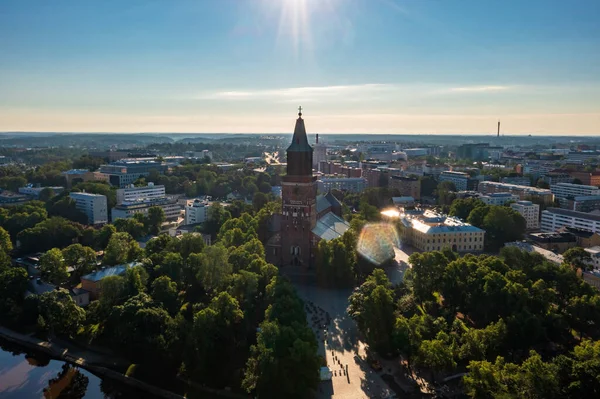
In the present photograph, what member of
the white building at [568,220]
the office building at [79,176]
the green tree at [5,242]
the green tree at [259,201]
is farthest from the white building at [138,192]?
the white building at [568,220]

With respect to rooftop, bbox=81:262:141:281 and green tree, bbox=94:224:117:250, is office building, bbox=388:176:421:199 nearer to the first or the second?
green tree, bbox=94:224:117:250

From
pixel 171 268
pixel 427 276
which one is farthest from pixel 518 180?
pixel 171 268

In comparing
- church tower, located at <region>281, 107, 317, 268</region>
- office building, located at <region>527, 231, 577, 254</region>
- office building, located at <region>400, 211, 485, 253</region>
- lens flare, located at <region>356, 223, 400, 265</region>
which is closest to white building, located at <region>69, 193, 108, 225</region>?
church tower, located at <region>281, 107, 317, 268</region>

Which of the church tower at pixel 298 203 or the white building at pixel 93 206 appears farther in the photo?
the white building at pixel 93 206

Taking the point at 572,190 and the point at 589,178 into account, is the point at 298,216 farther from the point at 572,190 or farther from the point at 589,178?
the point at 589,178

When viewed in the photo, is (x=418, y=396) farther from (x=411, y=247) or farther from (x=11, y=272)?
(x=411, y=247)

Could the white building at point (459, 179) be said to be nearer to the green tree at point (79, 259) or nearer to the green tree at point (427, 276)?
the green tree at point (427, 276)
